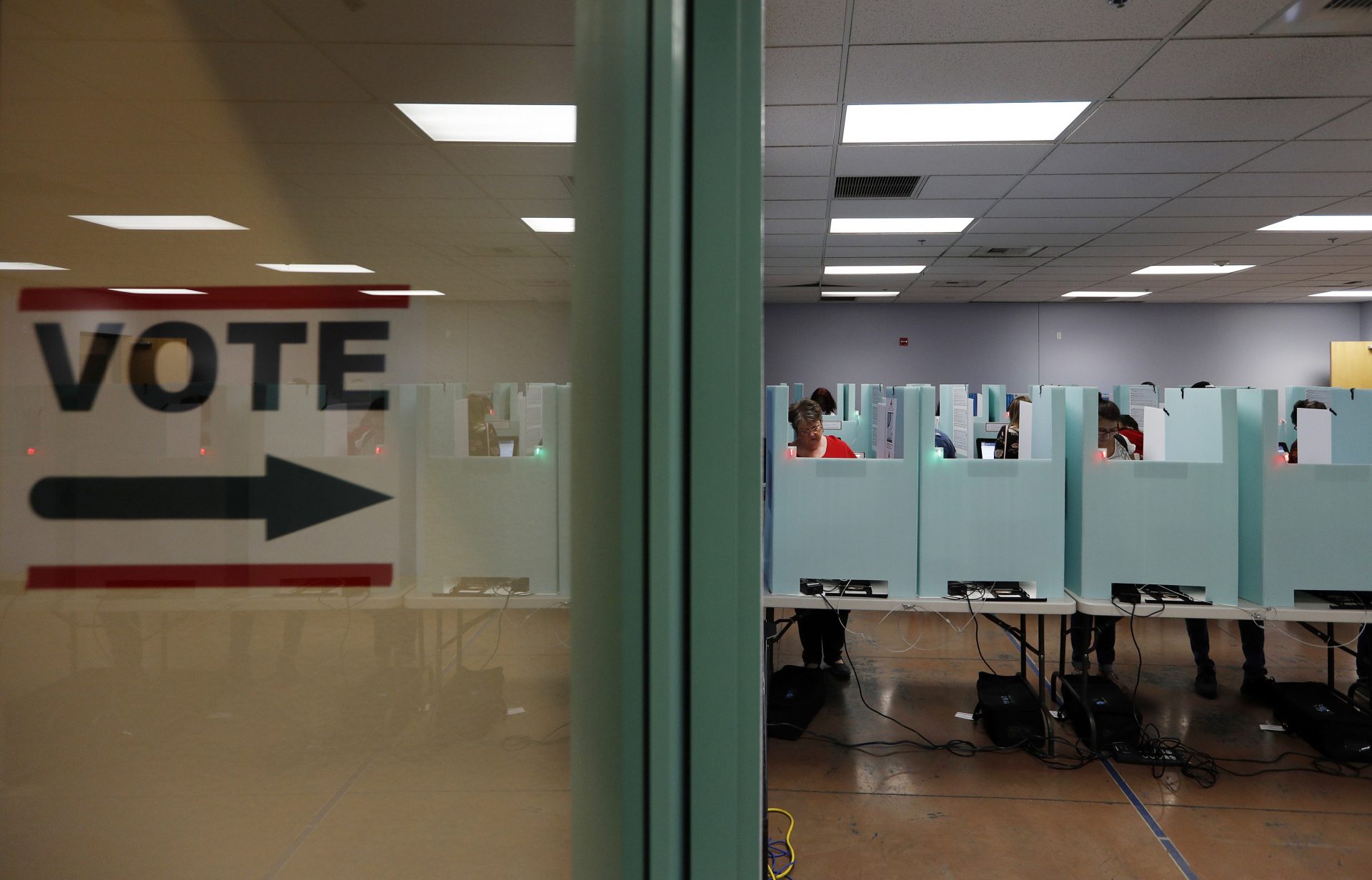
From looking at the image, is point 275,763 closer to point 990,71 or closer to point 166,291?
point 166,291

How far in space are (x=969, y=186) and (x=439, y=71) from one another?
→ 464 centimetres

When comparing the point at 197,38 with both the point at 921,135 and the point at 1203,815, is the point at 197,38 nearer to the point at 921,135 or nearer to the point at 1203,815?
the point at 1203,815

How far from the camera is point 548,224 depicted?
538 millimetres

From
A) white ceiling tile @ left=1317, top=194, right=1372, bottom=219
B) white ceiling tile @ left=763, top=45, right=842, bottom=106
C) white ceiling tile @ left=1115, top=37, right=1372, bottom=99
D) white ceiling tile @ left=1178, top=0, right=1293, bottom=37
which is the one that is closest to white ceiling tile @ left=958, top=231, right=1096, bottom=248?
white ceiling tile @ left=1317, top=194, right=1372, bottom=219

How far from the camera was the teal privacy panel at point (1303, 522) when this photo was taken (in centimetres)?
252

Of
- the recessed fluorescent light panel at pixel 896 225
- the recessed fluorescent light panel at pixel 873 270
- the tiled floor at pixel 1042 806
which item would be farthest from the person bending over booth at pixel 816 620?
the recessed fluorescent light panel at pixel 873 270

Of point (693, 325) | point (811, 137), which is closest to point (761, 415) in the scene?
point (693, 325)

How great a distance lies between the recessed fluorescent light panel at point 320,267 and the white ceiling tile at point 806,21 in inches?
98.4

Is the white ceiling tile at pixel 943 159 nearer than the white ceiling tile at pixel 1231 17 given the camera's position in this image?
No

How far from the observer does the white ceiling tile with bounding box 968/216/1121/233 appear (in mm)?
5285

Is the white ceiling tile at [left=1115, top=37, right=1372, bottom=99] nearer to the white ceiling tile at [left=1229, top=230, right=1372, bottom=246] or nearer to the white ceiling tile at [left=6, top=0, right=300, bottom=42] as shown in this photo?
the white ceiling tile at [left=1229, top=230, right=1372, bottom=246]

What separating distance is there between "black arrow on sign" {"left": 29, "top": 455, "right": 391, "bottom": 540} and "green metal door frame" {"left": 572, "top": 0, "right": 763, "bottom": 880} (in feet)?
0.93

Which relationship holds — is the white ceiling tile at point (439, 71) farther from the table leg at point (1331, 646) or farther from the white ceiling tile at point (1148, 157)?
the white ceiling tile at point (1148, 157)

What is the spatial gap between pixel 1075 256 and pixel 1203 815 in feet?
17.9
